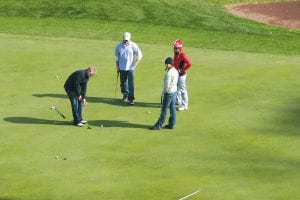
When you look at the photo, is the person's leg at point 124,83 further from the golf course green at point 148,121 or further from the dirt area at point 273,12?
the dirt area at point 273,12

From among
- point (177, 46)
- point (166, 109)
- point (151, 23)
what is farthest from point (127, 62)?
point (151, 23)

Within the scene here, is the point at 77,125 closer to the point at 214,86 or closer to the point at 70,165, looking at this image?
the point at 70,165

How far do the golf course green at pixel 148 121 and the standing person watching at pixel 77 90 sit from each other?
1.54ft

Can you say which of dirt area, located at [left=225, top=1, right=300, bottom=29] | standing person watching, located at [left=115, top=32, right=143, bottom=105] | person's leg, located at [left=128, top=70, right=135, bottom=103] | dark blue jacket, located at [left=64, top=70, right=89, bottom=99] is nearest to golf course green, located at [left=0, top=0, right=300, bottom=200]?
person's leg, located at [left=128, top=70, right=135, bottom=103]

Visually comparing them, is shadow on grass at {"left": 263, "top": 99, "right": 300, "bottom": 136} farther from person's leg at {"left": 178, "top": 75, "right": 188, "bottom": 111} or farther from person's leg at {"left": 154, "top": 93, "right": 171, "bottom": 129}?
person's leg at {"left": 154, "top": 93, "right": 171, "bottom": 129}

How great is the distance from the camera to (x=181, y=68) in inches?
1041

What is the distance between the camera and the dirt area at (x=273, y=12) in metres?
49.2

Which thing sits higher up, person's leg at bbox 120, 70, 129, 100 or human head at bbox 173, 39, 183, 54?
human head at bbox 173, 39, 183, 54

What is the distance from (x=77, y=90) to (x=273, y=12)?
29.6 m

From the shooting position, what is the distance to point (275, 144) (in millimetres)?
23016

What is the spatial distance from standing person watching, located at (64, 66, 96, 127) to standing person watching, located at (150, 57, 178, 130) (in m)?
2.28

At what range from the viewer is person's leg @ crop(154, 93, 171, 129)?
24.5 metres

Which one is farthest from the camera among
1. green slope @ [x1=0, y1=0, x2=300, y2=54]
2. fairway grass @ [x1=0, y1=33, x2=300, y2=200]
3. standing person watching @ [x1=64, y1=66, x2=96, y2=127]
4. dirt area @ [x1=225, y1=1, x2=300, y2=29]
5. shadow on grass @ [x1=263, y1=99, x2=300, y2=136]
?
dirt area @ [x1=225, y1=1, x2=300, y2=29]

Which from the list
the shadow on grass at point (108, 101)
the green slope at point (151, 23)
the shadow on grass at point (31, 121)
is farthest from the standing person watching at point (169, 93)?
the green slope at point (151, 23)
